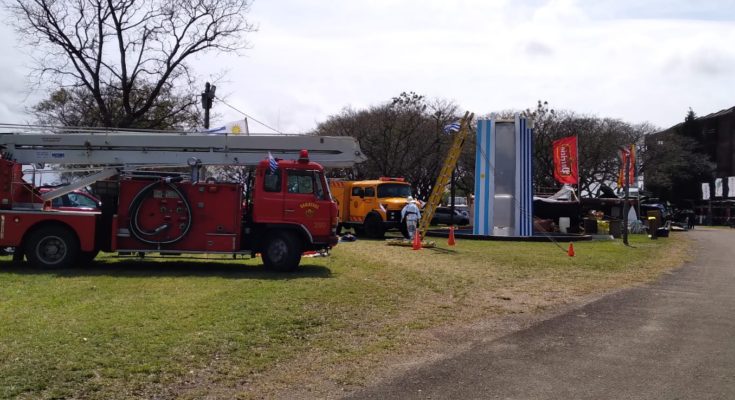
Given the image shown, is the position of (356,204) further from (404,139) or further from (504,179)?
(404,139)

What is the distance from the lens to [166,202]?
13.8m

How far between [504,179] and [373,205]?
5.58 metres

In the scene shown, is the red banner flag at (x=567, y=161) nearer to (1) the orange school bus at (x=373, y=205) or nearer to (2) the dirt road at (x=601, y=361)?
(1) the orange school bus at (x=373, y=205)

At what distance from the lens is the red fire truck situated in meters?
13.5

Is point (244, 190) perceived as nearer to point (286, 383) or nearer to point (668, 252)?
point (286, 383)

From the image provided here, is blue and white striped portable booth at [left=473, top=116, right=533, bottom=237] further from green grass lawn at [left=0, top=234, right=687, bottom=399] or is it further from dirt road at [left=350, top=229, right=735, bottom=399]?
dirt road at [left=350, top=229, right=735, bottom=399]

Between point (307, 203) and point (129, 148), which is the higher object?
point (129, 148)

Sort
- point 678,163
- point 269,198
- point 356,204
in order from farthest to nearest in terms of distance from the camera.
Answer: point 678,163 → point 356,204 → point 269,198

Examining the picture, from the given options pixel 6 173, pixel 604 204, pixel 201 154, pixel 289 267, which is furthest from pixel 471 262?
pixel 604 204

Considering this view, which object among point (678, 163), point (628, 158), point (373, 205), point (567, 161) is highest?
point (678, 163)

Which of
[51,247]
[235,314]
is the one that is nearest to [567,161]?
[51,247]

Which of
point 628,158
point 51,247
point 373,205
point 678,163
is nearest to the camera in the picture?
point 51,247

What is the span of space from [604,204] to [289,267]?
26.8 metres

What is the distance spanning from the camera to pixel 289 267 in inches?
542
